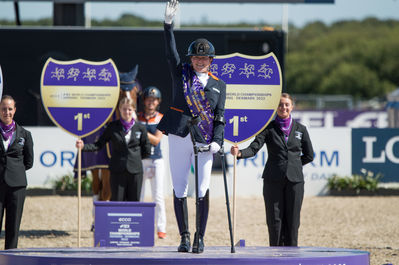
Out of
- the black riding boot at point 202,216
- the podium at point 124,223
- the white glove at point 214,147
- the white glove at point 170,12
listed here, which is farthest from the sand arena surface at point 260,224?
the white glove at point 170,12

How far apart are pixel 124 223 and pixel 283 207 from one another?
6.12 feet

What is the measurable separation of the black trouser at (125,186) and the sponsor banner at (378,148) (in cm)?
657

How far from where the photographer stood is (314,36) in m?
89.9

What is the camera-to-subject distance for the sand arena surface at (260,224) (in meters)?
9.95

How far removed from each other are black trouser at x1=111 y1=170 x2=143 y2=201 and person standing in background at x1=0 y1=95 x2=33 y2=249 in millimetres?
1538

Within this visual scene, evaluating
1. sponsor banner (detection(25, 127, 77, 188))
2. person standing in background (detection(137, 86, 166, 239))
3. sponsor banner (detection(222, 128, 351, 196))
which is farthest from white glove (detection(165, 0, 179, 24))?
sponsor banner (detection(222, 128, 351, 196))

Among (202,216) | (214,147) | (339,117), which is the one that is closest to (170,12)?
(214,147)

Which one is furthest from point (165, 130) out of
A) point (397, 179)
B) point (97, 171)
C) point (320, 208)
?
point (397, 179)

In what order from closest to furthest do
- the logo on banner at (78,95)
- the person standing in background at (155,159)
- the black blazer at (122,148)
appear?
1. the logo on banner at (78,95)
2. the black blazer at (122,148)
3. the person standing in background at (155,159)

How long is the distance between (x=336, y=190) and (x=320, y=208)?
1.51m

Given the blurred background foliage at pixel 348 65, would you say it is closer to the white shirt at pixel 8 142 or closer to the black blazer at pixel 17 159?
the black blazer at pixel 17 159

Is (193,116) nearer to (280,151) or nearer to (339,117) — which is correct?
(280,151)

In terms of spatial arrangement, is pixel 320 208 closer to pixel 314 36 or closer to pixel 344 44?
pixel 344 44

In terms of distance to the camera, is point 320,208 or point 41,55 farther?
point 41,55
